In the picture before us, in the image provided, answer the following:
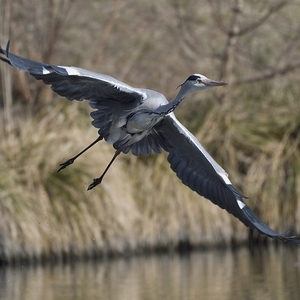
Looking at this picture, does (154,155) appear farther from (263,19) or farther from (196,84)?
(196,84)

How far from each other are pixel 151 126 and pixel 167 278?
8.65ft

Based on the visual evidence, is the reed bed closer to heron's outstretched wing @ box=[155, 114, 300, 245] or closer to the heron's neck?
heron's outstretched wing @ box=[155, 114, 300, 245]

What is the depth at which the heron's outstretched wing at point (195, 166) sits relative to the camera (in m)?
7.91

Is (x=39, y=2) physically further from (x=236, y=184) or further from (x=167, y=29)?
(x=236, y=184)

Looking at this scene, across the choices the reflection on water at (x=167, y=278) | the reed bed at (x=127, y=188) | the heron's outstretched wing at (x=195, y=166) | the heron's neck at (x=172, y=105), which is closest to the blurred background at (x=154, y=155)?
the reed bed at (x=127, y=188)

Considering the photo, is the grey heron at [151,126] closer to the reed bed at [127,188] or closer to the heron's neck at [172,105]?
the heron's neck at [172,105]

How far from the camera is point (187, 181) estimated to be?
331 inches

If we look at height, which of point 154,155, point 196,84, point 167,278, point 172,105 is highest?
point 154,155

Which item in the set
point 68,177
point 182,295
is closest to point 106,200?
point 68,177

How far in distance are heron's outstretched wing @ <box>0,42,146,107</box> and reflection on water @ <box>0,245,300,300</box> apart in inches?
82.1

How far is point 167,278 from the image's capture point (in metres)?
9.82

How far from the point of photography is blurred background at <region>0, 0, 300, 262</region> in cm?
1161

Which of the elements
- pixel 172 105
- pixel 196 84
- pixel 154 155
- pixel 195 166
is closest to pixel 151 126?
pixel 172 105

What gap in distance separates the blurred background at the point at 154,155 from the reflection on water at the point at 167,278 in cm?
53
